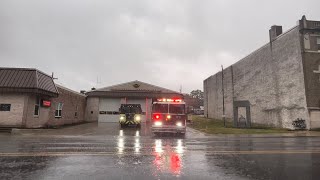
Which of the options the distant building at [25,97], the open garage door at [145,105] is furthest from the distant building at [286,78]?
the distant building at [25,97]

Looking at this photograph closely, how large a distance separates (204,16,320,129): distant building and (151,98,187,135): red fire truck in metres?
14.7

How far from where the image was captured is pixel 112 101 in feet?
142

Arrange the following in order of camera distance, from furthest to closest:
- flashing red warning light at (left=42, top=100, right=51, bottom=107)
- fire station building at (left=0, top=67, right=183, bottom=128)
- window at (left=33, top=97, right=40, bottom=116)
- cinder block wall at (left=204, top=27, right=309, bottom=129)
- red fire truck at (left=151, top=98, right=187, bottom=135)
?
cinder block wall at (left=204, top=27, right=309, bottom=129)
flashing red warning light at (left=42, top=100, right=51, bottom=107)
window at (left=33, top=97, right=40, bottom=116)
fire station building at (left=0, top=67, right=183, bottom=128)
red fire truck at (left=151, top=98, right=187, bottom=135)

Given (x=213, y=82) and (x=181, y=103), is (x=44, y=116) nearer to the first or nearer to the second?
(x=181, y=103)

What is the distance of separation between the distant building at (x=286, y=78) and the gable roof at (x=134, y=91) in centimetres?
1231

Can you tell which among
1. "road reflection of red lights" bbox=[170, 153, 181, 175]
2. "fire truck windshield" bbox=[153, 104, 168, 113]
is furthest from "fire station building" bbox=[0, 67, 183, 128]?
"road reflection of red lights" bbox=[170, 153, 181, 175]

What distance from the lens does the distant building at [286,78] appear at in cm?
2739

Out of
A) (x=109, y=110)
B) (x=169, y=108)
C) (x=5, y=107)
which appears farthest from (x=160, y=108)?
(x=109, y=110)

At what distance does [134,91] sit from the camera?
43406 mm

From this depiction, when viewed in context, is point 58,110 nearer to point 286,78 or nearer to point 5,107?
point 5,107

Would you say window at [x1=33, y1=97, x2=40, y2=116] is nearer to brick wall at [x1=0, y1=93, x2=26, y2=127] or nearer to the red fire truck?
brick wall at [x1=0, y1=93, x2=26, y2=127]

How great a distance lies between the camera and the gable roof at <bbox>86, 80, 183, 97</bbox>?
42659 mm

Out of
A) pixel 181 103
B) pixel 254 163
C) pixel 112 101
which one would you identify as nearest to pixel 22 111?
pixel 181 103

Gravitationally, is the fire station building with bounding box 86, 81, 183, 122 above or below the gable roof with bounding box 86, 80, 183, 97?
below
